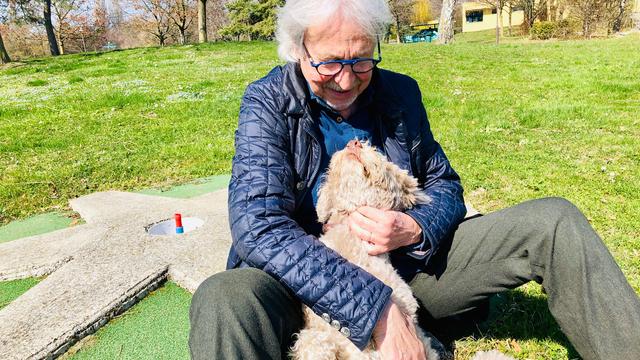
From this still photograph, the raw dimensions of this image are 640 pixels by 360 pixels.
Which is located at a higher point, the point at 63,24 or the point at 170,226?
the point at 63,24

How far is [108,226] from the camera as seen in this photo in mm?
4910

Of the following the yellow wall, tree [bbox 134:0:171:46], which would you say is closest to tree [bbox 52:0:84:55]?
tree [bbox 134:0:171:46]

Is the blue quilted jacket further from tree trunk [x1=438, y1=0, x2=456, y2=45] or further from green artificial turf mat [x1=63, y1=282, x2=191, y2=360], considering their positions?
tree trunk [x1=438, y1=0, x2=456, y2=45]

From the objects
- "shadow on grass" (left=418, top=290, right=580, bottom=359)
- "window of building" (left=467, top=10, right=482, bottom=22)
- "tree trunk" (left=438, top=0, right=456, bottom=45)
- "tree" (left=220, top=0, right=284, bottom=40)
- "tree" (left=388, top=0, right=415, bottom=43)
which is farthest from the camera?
"window of building" (left=467, top=10, right=482, bottom=22)

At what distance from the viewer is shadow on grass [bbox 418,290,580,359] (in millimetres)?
3127

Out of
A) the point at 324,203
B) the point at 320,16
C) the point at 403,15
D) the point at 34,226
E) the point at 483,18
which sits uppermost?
the point at 403,15

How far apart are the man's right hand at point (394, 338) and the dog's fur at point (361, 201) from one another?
0.60ft

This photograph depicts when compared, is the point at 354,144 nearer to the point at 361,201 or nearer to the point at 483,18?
the point at 361,201

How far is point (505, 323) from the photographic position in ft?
11.3

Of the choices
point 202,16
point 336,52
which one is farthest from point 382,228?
point 202,16

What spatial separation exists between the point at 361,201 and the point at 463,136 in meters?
6.16

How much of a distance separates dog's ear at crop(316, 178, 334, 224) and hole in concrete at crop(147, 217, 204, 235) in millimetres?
2461

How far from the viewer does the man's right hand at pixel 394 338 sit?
7.48 ft

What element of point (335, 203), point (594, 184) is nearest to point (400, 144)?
point (335, 203)
